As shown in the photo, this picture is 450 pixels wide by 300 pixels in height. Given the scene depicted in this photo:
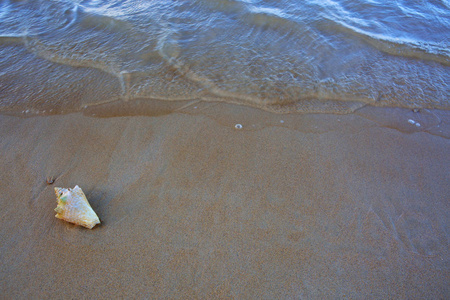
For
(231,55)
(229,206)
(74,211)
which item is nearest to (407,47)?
(231,55)

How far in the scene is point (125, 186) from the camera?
2.62 m

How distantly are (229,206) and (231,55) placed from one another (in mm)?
2993

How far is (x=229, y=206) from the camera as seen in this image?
2.44 metres

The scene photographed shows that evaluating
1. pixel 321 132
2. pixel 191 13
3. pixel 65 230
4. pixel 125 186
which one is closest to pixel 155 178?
pixel 125 186

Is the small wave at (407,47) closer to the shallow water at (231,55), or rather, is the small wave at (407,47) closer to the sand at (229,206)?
the shallow water at (231,55)

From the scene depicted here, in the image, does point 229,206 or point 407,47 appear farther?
point 407,47

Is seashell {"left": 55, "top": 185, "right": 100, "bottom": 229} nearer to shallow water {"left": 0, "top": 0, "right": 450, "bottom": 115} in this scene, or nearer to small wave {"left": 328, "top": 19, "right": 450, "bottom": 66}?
shallow water {"left": 0, "top": 0, "right": 450, "bottom": 115}

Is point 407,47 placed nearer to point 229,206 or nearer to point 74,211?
point 229,206

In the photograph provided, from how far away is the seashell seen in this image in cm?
221

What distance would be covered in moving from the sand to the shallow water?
0.45 m

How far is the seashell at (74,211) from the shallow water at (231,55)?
161cm

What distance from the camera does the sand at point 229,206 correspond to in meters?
1.98

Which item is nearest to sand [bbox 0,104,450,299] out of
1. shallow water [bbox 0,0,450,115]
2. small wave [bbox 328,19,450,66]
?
shallow water [bbox 0,0,450,115]

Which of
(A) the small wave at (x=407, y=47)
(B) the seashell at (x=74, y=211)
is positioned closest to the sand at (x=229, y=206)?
(B) the seashell at (x=74, y=211)
